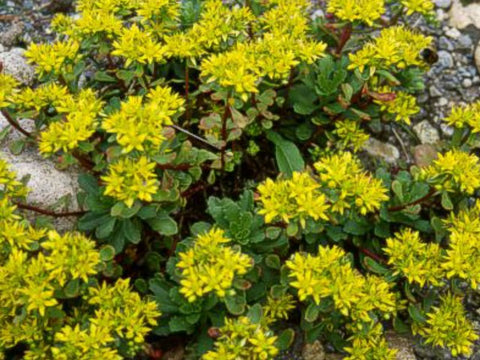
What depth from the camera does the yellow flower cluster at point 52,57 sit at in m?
3.53

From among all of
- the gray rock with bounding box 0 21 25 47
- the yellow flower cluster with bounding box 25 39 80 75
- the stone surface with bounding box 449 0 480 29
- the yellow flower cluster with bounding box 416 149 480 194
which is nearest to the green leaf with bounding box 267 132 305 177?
the yellow flower cluster with bounding box 416 149 480 194

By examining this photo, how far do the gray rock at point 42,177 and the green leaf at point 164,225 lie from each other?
56 cm

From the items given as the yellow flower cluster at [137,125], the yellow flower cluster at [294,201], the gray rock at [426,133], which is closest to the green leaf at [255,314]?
the yellow flower cluster at [294,201]

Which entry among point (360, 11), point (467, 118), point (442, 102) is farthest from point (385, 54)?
point (442, 102)

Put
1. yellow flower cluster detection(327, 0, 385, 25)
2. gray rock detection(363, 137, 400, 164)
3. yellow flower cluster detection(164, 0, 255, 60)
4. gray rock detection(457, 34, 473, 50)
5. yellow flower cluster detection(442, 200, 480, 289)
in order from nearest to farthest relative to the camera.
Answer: yellow flower cluster detection(442, 200, 480, 289) < yellow flower cluster detection(164, 0, 255, 60) < yellow flower cluster detection(327, 0, 385, 25) < gray rock detection(363, 137, 400, 164) < gray rock detection(457, 34, 473, 50)

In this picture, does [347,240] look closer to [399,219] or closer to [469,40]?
[399,219]

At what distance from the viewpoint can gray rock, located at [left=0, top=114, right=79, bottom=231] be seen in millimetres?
3557

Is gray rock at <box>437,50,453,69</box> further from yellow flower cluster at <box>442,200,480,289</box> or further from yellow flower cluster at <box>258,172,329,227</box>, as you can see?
yellow flower cluster at <box>258,172,329,227</box>

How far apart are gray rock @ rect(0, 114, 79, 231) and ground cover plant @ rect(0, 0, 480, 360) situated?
140mm

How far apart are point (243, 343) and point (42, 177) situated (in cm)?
158

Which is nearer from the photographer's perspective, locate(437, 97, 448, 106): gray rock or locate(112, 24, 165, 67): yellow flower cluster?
locate(112, 24, 165, 67): yellow flower cluster

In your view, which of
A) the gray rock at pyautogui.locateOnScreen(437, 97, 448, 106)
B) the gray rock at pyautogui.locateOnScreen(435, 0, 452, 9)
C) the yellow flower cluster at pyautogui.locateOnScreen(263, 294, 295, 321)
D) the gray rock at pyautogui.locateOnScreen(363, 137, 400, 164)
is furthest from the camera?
the gray rock at pyautogui.locateOnScreen(435, 0, 452, 9)

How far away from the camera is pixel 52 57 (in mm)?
3535

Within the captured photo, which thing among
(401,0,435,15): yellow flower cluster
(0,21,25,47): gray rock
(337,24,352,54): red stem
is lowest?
(0,21,25,47): gray rock
